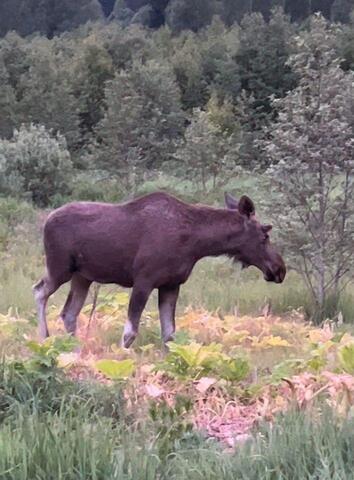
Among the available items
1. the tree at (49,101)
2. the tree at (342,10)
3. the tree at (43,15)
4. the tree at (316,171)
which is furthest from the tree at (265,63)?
the tree at (43,15)

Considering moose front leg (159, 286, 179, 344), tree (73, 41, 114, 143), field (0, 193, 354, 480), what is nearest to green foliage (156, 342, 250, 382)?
field (0, 193, 354, 480)

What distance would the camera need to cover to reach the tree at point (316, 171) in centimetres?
1305

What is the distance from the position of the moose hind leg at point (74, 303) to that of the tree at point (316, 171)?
441 cm

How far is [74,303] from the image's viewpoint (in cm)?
932

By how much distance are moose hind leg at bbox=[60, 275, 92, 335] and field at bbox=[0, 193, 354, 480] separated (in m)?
0.14

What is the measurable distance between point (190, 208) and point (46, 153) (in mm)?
20915

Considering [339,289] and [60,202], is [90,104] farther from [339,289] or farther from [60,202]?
[339,289]

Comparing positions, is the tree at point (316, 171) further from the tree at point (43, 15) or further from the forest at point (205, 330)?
the tree at point (43, 15)

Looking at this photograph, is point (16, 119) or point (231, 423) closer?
point (231, 423)

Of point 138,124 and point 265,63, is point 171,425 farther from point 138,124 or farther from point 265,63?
point 265,63

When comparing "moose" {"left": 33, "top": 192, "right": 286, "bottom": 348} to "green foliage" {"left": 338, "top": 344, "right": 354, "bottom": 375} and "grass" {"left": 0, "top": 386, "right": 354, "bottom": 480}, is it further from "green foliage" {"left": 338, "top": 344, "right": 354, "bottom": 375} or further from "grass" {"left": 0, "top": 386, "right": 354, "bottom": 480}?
"grass" {"left": 0, "top": 386, "right": 354, "bottom": 480}

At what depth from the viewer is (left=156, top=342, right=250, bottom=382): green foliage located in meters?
6.91

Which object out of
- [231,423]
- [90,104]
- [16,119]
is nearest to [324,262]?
[231,423]

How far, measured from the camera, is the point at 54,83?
4275 cm
